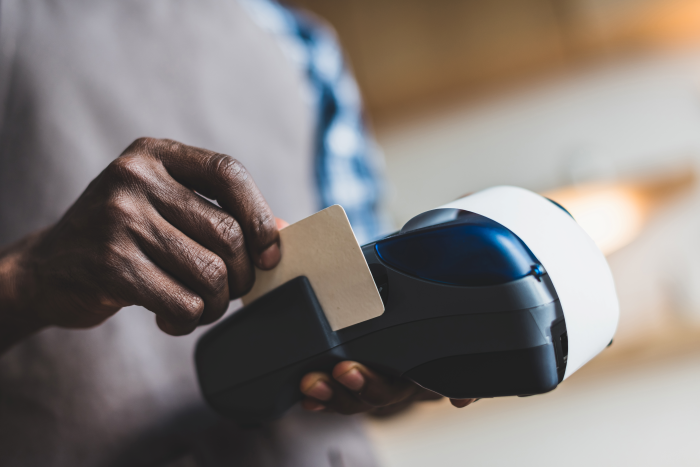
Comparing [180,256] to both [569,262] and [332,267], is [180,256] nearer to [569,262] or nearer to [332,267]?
[332,267]

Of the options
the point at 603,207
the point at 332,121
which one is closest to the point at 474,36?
the point at 603,207

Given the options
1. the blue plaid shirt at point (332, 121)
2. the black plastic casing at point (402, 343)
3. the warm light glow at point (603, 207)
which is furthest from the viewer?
the warm light glow at point (603, 207)

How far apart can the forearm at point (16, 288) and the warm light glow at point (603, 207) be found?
1.53 meters

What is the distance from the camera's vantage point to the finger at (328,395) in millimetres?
363

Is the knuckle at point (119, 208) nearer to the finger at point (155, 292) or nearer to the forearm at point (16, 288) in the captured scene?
the finger at point (155, 292)

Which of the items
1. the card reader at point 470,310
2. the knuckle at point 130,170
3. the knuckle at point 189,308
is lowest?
the card reader at point 470,310

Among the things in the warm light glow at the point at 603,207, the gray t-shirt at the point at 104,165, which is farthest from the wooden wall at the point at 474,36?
the gray t-shirt at the point at 104,165

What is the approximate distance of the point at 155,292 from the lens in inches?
12.0

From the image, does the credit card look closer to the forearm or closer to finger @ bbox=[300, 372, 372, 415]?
finger @ bbox=[300, 372, 372, 415]

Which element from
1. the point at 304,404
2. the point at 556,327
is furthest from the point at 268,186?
the point at 556,327

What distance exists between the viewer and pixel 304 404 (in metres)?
0.39

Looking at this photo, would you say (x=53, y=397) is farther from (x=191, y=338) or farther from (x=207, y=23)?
(x=207, y=23)

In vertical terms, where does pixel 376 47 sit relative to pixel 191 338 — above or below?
above

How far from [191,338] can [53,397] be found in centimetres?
15
